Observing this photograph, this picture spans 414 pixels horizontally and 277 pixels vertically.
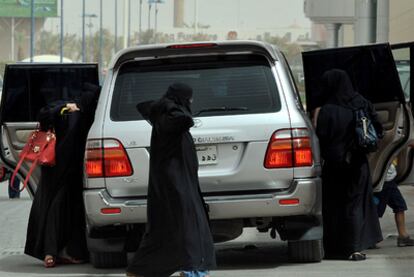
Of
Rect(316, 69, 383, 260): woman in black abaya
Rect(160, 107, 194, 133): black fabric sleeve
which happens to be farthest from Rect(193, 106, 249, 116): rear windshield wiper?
Rect(160, 107, 194, 133): black fabric sleeve

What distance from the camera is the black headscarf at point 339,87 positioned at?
10.1 m

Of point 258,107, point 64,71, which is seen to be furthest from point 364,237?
point 64,71

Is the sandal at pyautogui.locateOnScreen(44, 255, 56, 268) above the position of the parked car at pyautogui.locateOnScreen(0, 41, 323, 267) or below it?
below

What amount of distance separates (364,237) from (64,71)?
3334 millimetres

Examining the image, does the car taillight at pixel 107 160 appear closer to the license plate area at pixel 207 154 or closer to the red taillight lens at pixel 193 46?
the license plate area at pixel 207 154

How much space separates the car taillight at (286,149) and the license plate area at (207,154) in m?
0.40

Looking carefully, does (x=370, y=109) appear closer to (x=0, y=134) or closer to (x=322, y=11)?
(x=0, y=134)

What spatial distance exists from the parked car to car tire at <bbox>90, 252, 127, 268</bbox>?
0.39m

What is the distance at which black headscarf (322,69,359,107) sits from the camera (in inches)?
399

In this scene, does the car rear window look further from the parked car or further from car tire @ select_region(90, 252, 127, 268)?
car tire @ select_region(90, 252, 127, 268)

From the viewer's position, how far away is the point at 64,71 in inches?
456

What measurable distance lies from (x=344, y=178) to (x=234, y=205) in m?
1.51

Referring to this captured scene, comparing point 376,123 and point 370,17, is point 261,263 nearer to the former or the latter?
point 376,123

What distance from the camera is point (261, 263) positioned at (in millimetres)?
10625
